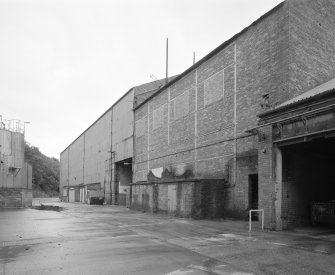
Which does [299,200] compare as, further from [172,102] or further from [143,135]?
[143,135]

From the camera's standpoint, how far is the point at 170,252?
358 inches

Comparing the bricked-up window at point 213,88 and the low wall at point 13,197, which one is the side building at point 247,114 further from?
the low wall at point 13,197

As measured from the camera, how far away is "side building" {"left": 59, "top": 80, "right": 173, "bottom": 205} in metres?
38.2

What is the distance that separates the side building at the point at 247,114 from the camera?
14.3 m

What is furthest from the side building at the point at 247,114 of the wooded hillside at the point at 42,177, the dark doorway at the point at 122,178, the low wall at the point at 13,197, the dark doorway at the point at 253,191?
the wooded hillside at the point at 42,177

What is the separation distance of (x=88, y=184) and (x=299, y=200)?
139 feet

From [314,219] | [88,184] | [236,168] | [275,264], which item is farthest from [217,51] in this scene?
[88,184]

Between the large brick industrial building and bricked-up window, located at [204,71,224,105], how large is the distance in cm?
6

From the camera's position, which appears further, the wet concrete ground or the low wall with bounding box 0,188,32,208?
the low wall with bounding box 0,188,32,208

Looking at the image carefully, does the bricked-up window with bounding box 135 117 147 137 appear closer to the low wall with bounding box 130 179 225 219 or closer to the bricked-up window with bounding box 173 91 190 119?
the bricked-up window with bounding box 173 91 190 119

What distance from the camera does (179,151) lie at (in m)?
26.1

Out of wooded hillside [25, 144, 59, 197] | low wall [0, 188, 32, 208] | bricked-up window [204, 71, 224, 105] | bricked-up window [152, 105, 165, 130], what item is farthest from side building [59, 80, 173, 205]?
wooded hillside [25, 144, 59, 197]

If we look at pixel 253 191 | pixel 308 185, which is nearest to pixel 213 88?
pixel 253 191

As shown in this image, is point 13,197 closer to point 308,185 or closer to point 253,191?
point 253,191
